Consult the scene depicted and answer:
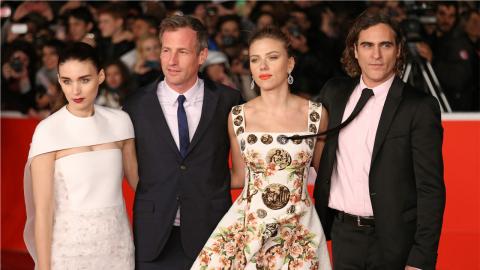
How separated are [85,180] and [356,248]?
1071 millimetres

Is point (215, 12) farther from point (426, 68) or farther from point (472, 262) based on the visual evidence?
point (472, 262)

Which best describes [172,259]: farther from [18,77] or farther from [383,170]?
[18,77]

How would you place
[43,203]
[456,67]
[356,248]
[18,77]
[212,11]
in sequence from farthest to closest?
[212,11], [18,77], [456,67], [356,248], [43,203]

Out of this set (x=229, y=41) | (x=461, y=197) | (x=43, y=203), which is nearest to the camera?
(x=43, y=203)

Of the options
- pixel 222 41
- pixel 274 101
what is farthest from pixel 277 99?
pixel 222 41

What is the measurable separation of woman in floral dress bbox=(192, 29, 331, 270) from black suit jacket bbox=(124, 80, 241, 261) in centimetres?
15

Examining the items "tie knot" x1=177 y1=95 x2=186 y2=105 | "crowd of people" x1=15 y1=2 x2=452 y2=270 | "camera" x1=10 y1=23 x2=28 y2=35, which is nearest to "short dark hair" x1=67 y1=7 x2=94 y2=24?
"camera" x1=10 y1=23 x2=28 y2=35

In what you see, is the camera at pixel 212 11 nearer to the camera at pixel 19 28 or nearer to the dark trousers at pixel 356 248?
the camera at pixel 19 28

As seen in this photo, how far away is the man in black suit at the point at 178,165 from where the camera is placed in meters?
3.20

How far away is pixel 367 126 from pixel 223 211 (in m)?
0.70

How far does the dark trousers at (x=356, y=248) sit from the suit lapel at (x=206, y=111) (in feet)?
2.16

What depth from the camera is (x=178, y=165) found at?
320 cm

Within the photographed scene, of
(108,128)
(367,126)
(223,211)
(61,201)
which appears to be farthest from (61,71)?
(367,126)

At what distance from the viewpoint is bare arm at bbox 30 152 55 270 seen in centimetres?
290
